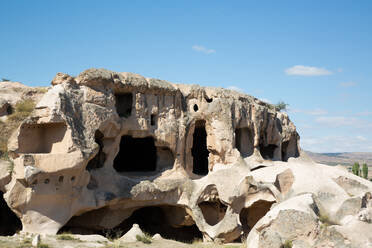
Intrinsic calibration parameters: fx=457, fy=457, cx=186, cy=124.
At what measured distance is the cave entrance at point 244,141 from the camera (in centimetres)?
2213

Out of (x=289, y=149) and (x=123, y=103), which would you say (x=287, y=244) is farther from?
(x=289, y=149)

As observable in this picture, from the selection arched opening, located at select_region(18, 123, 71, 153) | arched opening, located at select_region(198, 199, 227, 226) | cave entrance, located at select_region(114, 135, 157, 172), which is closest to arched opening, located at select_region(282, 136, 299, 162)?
arched opening, located at select_region(198, 199, 227, 226)

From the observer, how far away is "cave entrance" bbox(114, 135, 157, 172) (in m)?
22.0

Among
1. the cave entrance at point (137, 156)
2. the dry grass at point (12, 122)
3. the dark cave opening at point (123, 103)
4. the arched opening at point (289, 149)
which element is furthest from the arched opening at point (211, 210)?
the arched opening at point (289, 149)

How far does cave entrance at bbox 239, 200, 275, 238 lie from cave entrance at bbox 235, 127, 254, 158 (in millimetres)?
2969

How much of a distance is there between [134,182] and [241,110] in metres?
6.48

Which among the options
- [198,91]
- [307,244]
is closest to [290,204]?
[307,244]

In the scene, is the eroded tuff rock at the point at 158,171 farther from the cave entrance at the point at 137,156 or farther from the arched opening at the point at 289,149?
the arched opening at the point at 289,149

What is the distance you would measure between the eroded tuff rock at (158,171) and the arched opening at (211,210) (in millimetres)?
54

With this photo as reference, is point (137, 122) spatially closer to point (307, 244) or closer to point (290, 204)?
point (290, 204)

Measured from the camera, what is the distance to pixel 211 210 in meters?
19.9

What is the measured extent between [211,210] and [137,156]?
15.7 ft

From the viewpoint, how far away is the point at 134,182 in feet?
58.0

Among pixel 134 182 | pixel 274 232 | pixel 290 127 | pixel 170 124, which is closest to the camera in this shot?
pixel 274 232
